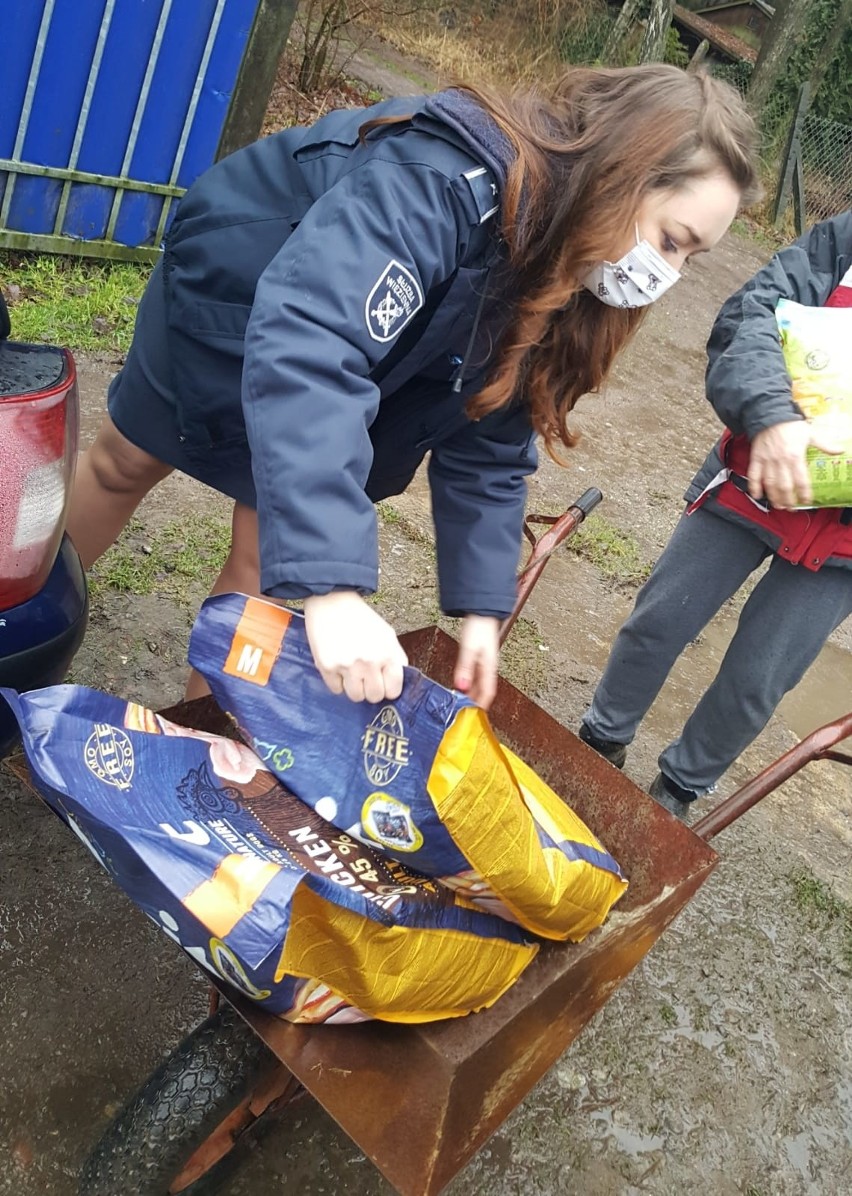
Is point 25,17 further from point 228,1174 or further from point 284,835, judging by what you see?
point 228,1174

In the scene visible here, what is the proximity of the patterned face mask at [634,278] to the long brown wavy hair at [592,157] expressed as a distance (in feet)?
0.10

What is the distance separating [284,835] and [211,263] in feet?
3.05

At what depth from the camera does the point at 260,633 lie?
1459 millimetres

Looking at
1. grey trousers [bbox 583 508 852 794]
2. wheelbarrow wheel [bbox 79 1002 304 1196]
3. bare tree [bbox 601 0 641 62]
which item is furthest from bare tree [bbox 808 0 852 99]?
wheelbarrow wheel [bbox 79 1002 304 1196]

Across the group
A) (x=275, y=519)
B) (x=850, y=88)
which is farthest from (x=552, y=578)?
(x=850, y=88)

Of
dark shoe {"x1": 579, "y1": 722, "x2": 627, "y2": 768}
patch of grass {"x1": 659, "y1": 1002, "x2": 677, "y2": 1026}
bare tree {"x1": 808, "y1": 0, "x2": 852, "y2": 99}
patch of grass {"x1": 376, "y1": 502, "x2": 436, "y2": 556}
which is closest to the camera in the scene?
patch of grass {"x1": 659, "y1": 1002, "x2": 677, "y2": 1026}

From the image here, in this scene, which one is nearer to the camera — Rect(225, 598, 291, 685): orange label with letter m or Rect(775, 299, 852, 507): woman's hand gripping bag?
Rect(225, 598, 291, 685): orange label with letter m

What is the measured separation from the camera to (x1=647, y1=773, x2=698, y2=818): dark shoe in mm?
2861

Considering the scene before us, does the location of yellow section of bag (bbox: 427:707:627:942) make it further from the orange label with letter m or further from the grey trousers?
the grey trousers

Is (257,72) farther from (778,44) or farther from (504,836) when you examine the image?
(778,44)

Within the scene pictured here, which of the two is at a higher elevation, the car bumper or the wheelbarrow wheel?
the car bumper

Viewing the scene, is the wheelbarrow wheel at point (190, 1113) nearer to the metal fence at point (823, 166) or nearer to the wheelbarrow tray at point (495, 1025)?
the wheelbarrow tray at point (495, 1025)

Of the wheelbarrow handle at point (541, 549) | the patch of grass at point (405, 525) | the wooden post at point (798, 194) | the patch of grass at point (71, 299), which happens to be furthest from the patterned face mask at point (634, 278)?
the wooden post at point (798, 194)

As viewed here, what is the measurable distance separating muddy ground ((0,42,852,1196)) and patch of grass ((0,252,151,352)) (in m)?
0.20
